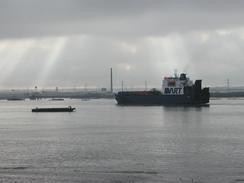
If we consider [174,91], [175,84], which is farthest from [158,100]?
[175,84]

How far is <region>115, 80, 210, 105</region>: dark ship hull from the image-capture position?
12062cm

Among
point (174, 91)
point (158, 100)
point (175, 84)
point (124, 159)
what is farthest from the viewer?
point (158, 100)

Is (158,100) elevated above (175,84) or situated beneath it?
situated beneath

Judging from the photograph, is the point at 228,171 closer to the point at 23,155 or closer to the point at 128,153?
the point at 128,153

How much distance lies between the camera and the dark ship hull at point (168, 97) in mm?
120625

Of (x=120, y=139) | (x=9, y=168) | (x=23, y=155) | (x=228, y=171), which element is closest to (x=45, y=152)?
(x=23, y=155)

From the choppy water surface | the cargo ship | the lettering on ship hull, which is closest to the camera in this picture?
the choppy water surface

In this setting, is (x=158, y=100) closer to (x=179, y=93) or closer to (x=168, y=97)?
(x=168, y=97)

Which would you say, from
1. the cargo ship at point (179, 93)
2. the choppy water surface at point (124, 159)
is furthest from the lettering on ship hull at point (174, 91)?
the choppy water surface at point (124, 159)

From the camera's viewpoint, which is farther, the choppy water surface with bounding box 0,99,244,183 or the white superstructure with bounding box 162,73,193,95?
the white superstructure with bounding box 162,73,193,95

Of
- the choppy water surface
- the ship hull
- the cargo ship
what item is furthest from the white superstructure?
the choppy water surface

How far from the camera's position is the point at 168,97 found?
4870 inches

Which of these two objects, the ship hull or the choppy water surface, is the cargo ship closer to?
the ship hull

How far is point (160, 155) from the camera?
30.8m
